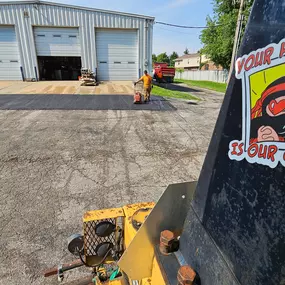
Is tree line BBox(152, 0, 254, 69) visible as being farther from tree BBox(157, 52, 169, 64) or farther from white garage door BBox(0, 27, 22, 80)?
tree BBox(157, 52, 169, 64)

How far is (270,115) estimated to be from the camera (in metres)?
0.71

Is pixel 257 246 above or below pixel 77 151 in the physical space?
above

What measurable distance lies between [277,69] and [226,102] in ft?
0.84

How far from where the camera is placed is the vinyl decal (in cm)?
67

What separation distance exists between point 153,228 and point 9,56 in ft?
74.4

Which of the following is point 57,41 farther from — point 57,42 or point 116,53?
point 116,53

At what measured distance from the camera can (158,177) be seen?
4.57 metres

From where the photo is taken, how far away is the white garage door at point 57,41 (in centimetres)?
1920


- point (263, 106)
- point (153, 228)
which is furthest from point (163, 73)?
point (263, 106)

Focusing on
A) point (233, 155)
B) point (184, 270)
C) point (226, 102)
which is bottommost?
point (184, 270)

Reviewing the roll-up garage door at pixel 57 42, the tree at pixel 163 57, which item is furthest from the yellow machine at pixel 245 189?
the tree at pixel 163 57

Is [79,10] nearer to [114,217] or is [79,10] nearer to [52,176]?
[52,176]

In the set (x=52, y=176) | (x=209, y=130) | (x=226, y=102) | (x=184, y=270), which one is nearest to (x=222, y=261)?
(x=184, y=270)

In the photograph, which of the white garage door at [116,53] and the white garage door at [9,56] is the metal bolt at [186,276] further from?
the white garage door at [9,56]
